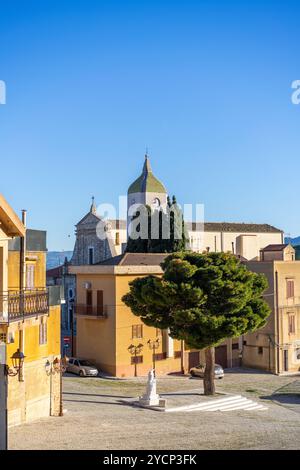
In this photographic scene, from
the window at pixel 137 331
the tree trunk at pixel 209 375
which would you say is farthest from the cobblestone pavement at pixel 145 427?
the window at pixel 137 331

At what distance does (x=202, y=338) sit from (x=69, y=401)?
7317mm

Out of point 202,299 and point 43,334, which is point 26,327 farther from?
point 202,299

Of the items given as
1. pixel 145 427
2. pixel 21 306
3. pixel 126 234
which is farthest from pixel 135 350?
pixel 126 234

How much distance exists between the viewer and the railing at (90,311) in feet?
133

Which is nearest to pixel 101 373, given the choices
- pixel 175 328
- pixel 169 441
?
pixel 175 328

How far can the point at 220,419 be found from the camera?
2669 cm

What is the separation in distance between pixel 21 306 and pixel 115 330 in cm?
2039

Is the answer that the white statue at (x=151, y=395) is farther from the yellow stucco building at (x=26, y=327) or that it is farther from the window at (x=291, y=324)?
the window at (x=291, y=324)

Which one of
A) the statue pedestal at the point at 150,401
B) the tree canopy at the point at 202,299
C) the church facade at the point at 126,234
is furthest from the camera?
the church facade at the point at 126,234

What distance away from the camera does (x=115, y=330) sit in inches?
1561

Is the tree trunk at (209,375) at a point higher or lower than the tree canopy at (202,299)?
lower

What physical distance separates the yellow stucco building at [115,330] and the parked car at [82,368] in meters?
1.02

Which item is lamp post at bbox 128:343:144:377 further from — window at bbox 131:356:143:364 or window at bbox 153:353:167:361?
window at bbox 153:353:167:361

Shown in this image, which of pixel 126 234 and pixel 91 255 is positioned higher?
pixel 126 234
